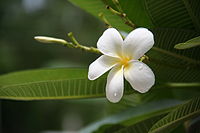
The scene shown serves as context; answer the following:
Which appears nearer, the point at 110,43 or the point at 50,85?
the point at 110,43

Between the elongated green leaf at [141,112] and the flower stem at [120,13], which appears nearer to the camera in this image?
the flower stem at [120,13]

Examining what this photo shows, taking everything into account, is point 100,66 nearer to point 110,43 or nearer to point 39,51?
point 110,43

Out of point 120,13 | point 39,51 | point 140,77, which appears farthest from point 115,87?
point 39,51

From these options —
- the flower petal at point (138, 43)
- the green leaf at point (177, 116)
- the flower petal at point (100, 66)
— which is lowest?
the green leaf at point (177, 116)

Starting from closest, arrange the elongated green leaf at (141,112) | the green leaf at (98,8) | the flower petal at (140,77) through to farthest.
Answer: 1. the flower petal at (140,77)
2. the green leaf at (98,8)
3. the elongated green leaf at (141,112)

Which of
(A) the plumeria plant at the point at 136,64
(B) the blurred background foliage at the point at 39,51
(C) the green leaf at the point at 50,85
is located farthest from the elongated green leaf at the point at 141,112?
(B) the blurred background foliage at the point at 39,51

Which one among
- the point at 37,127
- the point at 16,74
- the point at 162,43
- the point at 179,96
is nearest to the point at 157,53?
the point at 162,43

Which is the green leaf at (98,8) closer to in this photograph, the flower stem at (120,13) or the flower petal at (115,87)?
the flower stem at (120,13)
